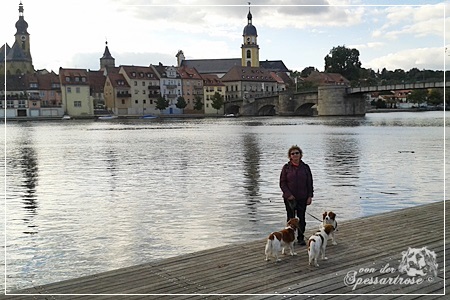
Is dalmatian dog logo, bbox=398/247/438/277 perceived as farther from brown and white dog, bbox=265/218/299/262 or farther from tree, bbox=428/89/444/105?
tree, bbox=428/89/444/105

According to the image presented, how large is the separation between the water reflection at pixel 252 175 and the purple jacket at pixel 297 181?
6886mm

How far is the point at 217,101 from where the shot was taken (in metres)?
147

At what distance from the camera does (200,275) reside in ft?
26.7

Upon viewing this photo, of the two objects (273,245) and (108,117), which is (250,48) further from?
(273,245)

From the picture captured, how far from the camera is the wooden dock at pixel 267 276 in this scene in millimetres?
6957

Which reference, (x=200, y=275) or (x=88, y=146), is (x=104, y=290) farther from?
(x=88, y=146)

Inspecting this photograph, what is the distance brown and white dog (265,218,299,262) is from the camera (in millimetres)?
8595

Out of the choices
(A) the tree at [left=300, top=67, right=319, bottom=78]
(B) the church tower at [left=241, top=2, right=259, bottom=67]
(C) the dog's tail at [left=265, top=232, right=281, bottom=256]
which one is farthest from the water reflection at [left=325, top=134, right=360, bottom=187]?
(B) the church tower at [left=241, top=2, right=259, bottom=67]

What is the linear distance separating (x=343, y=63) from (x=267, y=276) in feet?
394

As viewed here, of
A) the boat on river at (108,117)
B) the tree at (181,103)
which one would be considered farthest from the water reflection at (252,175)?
the tree at (181,103)

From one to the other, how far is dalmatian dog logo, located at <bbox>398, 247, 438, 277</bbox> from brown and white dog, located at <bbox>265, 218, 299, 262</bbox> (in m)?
1.68

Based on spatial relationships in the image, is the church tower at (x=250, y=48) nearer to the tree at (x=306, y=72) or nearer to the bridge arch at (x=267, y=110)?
the tree at (x=306, y=72)

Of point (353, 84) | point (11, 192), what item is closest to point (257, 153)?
point (11, 192)

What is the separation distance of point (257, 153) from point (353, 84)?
8583 centimetres
